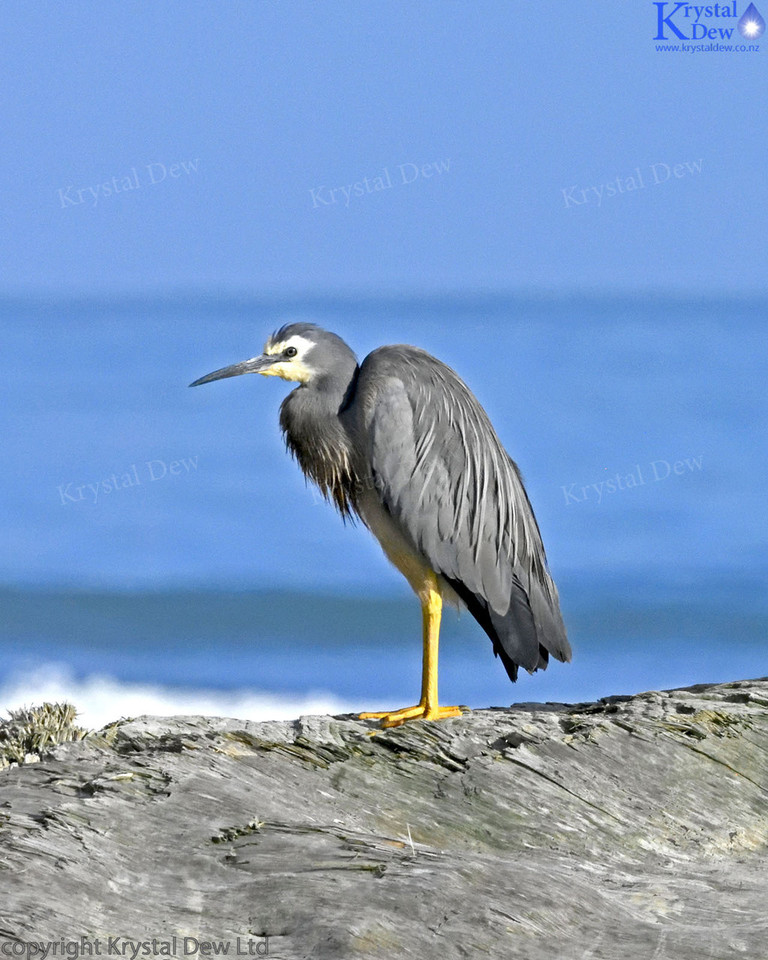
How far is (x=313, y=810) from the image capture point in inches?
146

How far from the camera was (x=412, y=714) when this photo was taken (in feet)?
17.1

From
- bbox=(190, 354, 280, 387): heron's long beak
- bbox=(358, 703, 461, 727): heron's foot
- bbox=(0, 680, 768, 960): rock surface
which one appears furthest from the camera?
bbox=(190, 354, 280, 387): heron's long beak

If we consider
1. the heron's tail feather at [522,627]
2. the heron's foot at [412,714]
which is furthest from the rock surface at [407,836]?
the heron's tail feather at [522,627]

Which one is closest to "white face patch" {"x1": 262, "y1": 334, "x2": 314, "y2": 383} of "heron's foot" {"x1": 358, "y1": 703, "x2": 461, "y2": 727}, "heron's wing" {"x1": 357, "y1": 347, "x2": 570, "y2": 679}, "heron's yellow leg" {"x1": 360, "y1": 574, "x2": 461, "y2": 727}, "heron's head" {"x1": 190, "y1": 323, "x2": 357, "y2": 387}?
"heron's head" {"x1": 190, "y1": 323, "x2": 357, "y2": 387}

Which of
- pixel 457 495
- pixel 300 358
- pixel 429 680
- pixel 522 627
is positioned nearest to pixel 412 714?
pixel 429 680

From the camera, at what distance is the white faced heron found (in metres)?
5.46

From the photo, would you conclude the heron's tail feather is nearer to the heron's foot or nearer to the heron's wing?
the heron's wing

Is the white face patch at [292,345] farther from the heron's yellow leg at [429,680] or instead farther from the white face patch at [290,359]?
the heron's yellow leg at [429,680]

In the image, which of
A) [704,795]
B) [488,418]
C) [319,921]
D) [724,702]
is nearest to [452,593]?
[488,418]

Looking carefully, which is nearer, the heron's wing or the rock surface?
the rock surface

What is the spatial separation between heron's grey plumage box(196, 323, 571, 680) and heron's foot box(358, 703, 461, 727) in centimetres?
39

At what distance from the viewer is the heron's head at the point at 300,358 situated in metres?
5.50

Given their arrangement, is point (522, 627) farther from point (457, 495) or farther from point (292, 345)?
point (292, 345)

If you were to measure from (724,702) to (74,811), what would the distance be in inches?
94.7
